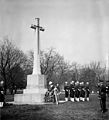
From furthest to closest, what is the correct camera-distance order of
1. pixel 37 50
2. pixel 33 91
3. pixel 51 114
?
1. pixel 37 50
2. pixel 33 91
3. pixel 51 114

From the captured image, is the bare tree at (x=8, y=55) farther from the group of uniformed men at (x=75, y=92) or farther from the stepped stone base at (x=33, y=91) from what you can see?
the group of uniformed men at (x=75, y=92)

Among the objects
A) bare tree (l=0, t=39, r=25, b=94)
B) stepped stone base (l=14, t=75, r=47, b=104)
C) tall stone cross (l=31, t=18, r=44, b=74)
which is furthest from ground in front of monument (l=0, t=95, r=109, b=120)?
bare tree (l=0, t=39, r=25, b=94)

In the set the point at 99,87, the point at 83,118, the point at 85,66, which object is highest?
the point at 85,66

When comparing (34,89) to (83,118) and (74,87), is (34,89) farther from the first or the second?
(83,118)

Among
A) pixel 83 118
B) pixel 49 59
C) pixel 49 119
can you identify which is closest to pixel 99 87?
pixel 83 118

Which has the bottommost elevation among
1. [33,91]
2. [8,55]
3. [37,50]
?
[33,91]

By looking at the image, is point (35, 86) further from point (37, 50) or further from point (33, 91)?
point (37, 50)

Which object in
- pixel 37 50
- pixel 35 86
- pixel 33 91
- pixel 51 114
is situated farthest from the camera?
pixel 37 50

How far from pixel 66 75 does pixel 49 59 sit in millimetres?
9030

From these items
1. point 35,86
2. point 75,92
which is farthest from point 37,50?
point 75,92

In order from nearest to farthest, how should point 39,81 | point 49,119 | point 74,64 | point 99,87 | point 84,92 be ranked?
1. point 49,119
2. point 99,87
3. point 39,81
4. point 84,92
5. point 74,64

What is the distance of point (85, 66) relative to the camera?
49656mm

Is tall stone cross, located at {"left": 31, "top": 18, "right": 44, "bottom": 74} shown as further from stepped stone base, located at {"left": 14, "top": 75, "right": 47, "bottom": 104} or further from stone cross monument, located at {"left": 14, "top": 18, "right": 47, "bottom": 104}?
stepped stone base, located at {"left": 14, "top": 75, "right": 47, "bottom": 104}

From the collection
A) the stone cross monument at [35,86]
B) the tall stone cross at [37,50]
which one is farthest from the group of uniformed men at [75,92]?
the tall stone cross at [37,50]
